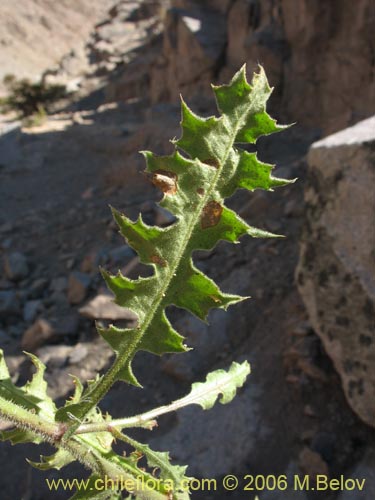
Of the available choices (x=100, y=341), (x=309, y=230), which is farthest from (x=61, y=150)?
(x=309, y=230)

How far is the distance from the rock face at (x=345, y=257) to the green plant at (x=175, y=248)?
1536mm

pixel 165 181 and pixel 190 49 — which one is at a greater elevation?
pixel 165 181

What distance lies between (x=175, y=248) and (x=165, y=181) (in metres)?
0.12

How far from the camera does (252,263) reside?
11.8 feet

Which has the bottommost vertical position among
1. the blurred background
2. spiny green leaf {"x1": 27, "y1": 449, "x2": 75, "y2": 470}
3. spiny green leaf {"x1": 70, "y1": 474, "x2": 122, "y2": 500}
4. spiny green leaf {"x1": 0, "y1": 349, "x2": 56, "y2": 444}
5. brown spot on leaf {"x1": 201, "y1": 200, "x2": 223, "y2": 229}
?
the blurred background

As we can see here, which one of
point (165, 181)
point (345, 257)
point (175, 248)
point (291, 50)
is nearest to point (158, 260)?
point (175, 248)

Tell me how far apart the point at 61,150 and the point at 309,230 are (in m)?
6.93

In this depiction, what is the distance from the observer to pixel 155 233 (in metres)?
0.99

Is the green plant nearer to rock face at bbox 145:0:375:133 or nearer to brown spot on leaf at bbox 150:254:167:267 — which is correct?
brown spot on leaf at bbox 150:254:167:267

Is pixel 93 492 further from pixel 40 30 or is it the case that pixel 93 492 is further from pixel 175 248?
pixel 40 30

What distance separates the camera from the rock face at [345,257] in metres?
2.37

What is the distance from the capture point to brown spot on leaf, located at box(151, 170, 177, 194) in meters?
1.00

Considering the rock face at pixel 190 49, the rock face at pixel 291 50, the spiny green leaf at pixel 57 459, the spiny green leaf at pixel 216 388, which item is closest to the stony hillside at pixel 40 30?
the rock face at pixel 190 49

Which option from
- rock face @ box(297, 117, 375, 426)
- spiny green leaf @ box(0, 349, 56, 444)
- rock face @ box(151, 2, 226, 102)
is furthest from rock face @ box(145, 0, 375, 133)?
spiny green leaf @ box(0, 349, 56, 444)
